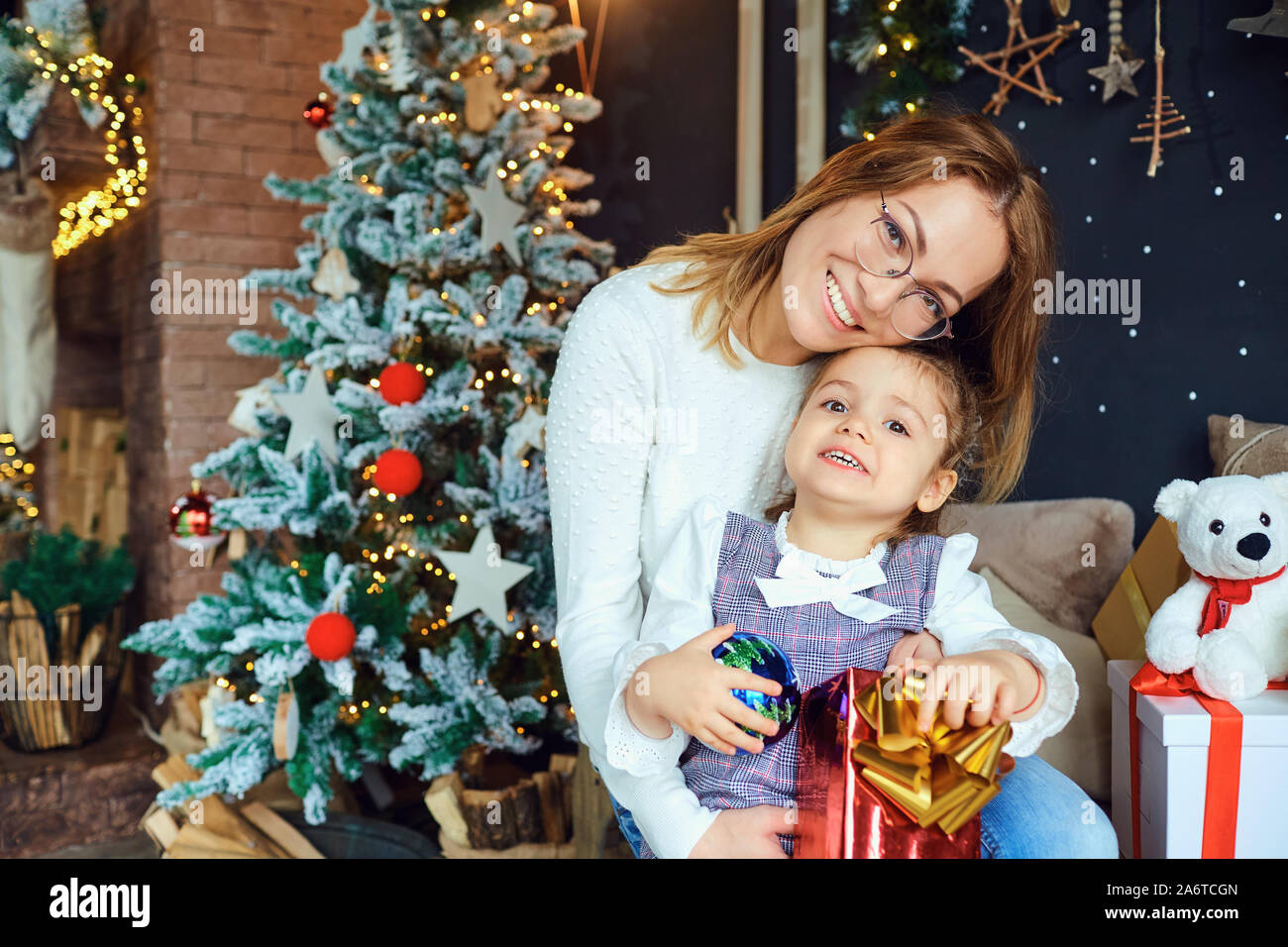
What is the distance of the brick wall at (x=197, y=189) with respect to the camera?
110 inches

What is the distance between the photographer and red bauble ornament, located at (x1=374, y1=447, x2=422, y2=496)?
6.60 ft

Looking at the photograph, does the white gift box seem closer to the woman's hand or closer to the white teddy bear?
the white teddy bear

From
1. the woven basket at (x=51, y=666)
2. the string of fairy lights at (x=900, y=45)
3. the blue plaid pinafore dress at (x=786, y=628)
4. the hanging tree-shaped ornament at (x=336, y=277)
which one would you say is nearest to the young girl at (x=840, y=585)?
the blue plaid pinafore dress at (x=786, y=628)

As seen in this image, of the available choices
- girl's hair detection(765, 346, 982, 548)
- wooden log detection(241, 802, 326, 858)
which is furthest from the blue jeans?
wooden log detection(241, 802, 326, 858)

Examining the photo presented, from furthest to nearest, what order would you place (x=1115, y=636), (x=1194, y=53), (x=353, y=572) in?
(x=353, y=572)
(x=1194, y=53)
(x=1115, y=636)

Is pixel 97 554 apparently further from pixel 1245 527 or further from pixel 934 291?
pixel 1245 527

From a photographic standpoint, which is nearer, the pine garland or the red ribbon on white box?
the red ribbon on white box

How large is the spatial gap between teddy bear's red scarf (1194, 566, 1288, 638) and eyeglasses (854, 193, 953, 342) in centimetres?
62

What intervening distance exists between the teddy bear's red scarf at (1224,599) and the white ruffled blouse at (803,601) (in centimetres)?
36

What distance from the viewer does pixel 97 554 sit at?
297 cm

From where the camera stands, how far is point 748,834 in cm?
105

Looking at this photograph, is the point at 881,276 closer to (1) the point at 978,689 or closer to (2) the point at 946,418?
(2) the point at 946,418
